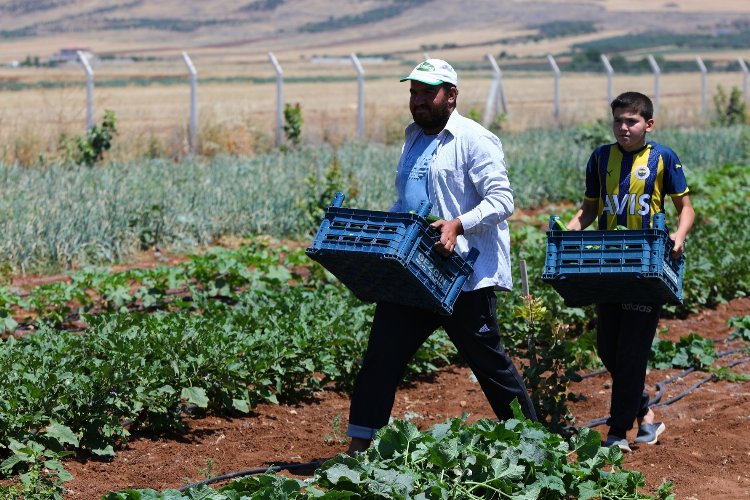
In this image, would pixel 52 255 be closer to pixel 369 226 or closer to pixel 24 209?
pixel 24 209

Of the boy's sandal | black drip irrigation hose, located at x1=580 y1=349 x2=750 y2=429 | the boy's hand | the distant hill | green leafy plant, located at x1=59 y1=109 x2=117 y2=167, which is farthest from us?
the distant hill

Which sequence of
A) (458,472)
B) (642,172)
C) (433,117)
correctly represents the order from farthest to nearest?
(642,172)
(433,117)
(458,472)

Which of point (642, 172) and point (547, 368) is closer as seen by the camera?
point (642, 172)

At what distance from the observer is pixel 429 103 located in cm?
497

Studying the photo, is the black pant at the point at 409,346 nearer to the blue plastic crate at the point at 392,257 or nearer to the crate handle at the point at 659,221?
the blue plastic crate at the point at 392,257

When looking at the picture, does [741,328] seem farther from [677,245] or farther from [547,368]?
[677,245]

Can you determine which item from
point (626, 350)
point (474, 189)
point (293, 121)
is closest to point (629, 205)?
point (626, 350)

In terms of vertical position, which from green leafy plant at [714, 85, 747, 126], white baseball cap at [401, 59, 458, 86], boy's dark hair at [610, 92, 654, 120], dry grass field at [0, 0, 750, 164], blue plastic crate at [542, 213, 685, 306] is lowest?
dry grass field at [0, 0, 750, 164]

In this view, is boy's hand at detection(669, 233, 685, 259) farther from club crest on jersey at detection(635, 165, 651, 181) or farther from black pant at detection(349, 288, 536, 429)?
black pant at detection(349, 288, 536, 429)

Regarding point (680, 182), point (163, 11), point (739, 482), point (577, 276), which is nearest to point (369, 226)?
point (577, 276)

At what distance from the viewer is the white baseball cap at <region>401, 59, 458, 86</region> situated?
16.1 feet

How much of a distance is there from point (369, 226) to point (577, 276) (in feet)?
3.20

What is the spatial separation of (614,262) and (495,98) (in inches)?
847

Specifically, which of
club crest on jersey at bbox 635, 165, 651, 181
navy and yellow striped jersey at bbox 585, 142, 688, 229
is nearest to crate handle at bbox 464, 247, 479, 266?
navy and yellow striped jersey at bbox 585, 142, 688, 229
